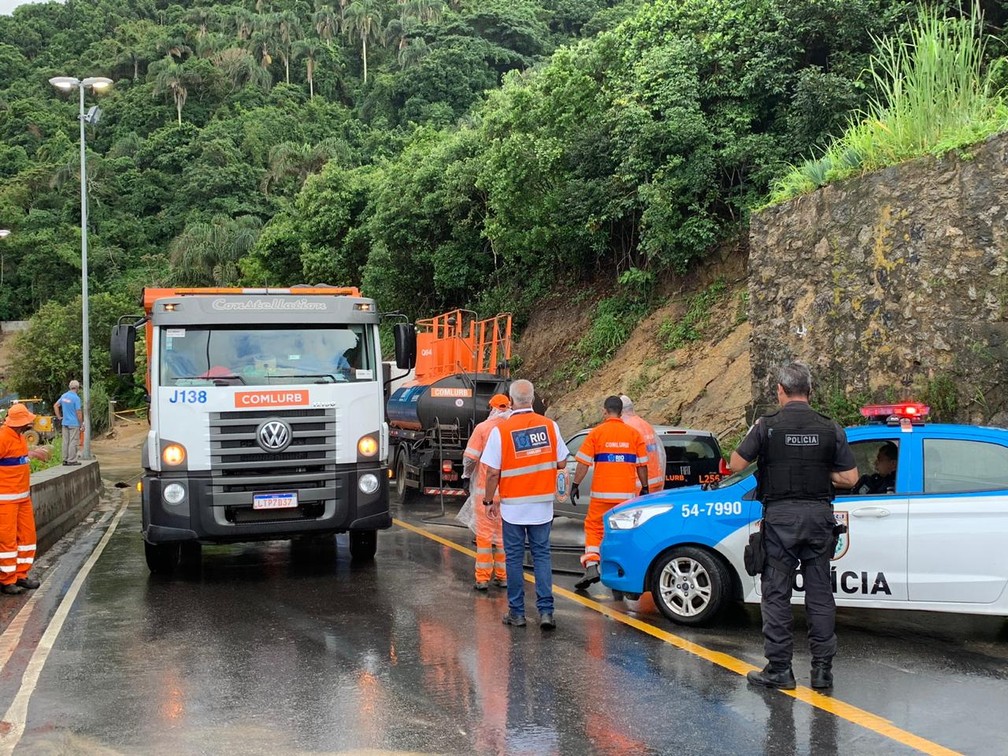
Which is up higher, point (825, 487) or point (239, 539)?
point (825, 487)

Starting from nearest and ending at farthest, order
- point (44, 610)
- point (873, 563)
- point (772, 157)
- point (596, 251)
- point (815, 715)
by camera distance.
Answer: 1. point (815, 715)
2. point (873, 563)
3. point (44, 610)
4. point (772, 157)
5. point (596, 251)

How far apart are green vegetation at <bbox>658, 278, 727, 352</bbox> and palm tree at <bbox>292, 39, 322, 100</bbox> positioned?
83.2m

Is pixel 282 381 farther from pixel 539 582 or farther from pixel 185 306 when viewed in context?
pixel 539 582

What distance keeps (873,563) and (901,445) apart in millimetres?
844

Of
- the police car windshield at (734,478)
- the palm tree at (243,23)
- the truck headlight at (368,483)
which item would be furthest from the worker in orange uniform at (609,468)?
the palm tree at (243,23)

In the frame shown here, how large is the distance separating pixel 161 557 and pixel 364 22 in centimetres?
10351

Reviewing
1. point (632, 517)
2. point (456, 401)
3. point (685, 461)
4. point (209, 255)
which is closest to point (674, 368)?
point (456, 401)

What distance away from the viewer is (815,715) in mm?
5465

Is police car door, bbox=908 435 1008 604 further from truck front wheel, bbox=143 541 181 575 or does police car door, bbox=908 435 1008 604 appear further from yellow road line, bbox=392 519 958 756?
truck front wheel, bbox=143 541 181 575

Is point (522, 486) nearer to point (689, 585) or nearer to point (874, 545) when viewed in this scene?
point (689, 585)

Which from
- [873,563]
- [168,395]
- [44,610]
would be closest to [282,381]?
[168,395]

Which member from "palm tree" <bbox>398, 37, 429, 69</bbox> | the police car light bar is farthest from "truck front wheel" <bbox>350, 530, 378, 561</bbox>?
"palm tree" <bbox>398, 37, 429, 69</bbox>

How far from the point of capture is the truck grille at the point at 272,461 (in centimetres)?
970

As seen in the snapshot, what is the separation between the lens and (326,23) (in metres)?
111
